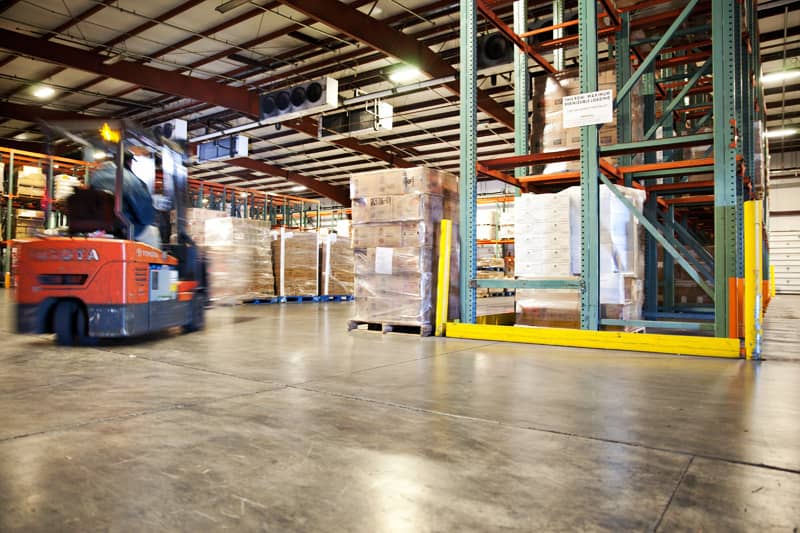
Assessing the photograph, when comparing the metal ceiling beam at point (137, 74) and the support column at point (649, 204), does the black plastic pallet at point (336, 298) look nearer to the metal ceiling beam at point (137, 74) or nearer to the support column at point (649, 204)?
the metal ceiling beam at point (137, 74)

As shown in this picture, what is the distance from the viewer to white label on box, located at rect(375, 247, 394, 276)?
624 centimetres

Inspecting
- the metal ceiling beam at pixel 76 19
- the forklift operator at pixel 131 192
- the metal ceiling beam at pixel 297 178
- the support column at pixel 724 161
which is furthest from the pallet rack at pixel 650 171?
the metal ceiling beam at pixel 297 178

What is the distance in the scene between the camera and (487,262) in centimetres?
1838

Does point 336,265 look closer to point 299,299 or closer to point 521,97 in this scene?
point 299,299

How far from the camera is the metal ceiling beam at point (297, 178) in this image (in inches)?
871

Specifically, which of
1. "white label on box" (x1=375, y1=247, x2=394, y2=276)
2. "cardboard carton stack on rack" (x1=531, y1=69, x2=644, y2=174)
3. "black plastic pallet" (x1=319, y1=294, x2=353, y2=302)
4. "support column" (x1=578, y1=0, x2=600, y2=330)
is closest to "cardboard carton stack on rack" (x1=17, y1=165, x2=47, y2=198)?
"black plastic pallet" (x1=319, y1=294, x2=353, y2=302)

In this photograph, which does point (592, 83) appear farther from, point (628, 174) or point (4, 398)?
point (4, 398)

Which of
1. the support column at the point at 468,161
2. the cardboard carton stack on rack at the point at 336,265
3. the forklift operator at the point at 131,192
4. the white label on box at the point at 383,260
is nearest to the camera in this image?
the forklift operator at the point at 131,192

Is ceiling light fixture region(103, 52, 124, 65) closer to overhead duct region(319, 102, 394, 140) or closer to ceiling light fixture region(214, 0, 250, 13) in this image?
ceiling light fixture region(214, 0, 250, 13)

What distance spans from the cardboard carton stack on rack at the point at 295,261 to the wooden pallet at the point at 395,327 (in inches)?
231

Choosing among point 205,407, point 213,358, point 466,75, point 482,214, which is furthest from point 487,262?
point 205,407

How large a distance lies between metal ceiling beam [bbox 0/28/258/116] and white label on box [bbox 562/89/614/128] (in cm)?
1067

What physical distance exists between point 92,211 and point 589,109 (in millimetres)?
5001

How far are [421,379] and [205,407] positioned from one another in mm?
1401
